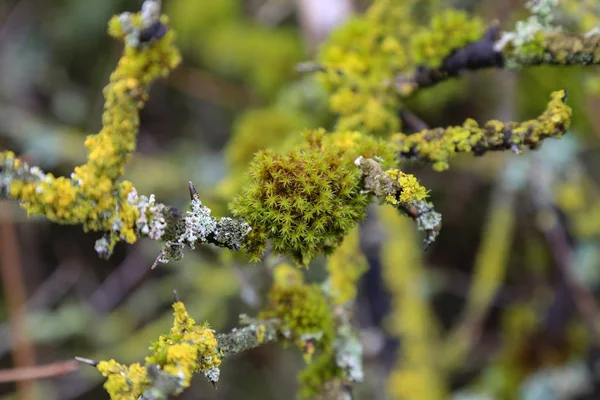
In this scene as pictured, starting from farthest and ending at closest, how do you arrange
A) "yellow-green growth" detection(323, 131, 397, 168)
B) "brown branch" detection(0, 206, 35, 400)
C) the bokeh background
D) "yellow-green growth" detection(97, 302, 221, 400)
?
"brown branch" detection(0, 206, 35, 400) < the bokeh background < "yellow-green growth" detection(323, 131, 397, 168) < "yellow-green growth" detection(97, 302, 221, 400)

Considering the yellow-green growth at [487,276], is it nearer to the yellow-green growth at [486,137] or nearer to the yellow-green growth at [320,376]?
the yellow-green growth at [320,376]

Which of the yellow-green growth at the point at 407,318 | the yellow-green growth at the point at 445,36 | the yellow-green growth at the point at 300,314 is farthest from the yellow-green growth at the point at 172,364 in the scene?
the yellow-green growth at the point at 407,318

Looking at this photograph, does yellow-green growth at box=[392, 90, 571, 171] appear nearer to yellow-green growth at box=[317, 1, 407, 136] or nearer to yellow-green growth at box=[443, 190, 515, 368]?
yellow-green growth at box=[317, 1, 407, 136]

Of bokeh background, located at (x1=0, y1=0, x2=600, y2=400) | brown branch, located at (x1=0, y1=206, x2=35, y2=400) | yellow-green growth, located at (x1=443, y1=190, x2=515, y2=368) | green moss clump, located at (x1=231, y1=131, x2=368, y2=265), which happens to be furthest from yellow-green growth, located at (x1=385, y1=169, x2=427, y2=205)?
→ brown branch, located at (x1=0, y1=206, x2=35, y2=400)

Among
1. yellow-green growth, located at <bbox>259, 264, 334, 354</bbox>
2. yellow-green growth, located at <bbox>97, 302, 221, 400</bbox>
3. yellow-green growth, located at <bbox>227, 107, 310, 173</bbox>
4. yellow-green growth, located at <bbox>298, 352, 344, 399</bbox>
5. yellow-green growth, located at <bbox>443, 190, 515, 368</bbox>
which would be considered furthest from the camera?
yellow-green growth, located at <bbox>443, 190, 515, 368</bbox>

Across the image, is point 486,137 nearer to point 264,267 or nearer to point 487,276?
point 264,267

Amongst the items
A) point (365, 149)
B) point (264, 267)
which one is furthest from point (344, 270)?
point (264, 267)

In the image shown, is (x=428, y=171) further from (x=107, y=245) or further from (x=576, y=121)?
(x=107, y=245)
